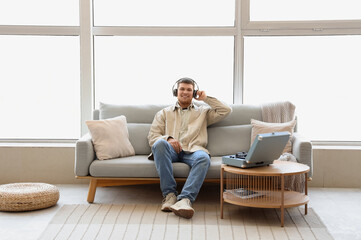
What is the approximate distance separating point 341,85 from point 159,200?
2.25m

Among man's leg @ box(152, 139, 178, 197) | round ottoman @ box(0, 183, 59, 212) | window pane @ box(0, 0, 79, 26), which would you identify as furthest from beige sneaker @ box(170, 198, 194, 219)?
window pane @ box(0, 0, 79, 26)

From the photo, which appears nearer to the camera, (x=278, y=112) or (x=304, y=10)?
(x=278, y=112)

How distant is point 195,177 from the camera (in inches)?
152

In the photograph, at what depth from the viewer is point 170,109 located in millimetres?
4469

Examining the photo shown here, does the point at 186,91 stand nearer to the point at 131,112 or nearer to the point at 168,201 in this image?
the point at 131,112

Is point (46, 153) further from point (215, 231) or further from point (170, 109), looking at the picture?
point (215, 231)

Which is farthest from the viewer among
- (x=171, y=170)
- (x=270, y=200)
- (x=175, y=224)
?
(x=171, y=170)

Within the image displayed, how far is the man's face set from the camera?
4359 mm

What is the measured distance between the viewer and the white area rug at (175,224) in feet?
10.8

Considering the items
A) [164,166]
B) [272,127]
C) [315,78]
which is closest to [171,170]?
[164,166]

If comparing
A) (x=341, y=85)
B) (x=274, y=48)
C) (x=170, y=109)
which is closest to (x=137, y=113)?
(x=170, y=109)

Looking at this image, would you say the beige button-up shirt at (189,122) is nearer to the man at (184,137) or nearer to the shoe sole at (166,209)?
the man at (184,137)

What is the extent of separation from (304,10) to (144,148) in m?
2.16

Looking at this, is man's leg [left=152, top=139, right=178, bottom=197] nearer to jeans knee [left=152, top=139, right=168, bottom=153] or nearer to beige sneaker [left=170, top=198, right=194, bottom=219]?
jeans knee [left=152, top=139, right=168, bottom=153]
